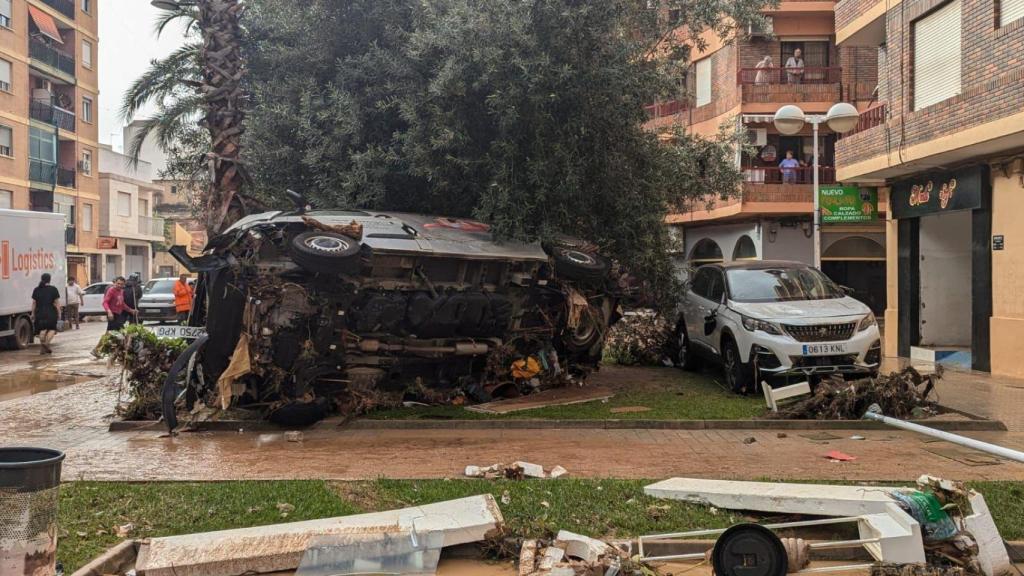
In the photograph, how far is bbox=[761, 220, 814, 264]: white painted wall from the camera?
26984mm

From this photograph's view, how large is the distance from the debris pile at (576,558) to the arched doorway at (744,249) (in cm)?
2420

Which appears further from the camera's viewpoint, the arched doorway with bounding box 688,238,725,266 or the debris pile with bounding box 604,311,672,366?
the arched doorway with bounding box 688,238,725,266

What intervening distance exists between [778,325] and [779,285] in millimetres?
1423

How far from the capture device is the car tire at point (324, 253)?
8172 mm

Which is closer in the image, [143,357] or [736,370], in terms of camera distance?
[143,357]

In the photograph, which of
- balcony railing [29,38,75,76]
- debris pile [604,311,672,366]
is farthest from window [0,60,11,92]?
debris pile [604,311,672,366]

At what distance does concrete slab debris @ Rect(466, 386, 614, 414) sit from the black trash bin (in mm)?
5933

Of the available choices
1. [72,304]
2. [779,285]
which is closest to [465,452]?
[779,285]

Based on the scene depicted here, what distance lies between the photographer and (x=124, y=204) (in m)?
48.2

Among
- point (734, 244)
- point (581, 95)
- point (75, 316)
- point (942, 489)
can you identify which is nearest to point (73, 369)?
point (581, 95)

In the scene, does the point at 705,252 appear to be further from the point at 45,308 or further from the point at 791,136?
the point at 45,308

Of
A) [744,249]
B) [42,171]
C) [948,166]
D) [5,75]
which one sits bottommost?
[744,249]

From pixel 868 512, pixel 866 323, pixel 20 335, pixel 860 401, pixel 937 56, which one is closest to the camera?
pixel 868 512

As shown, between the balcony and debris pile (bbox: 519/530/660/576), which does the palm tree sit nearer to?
debris pile (bbox: 519/530/660/576)
